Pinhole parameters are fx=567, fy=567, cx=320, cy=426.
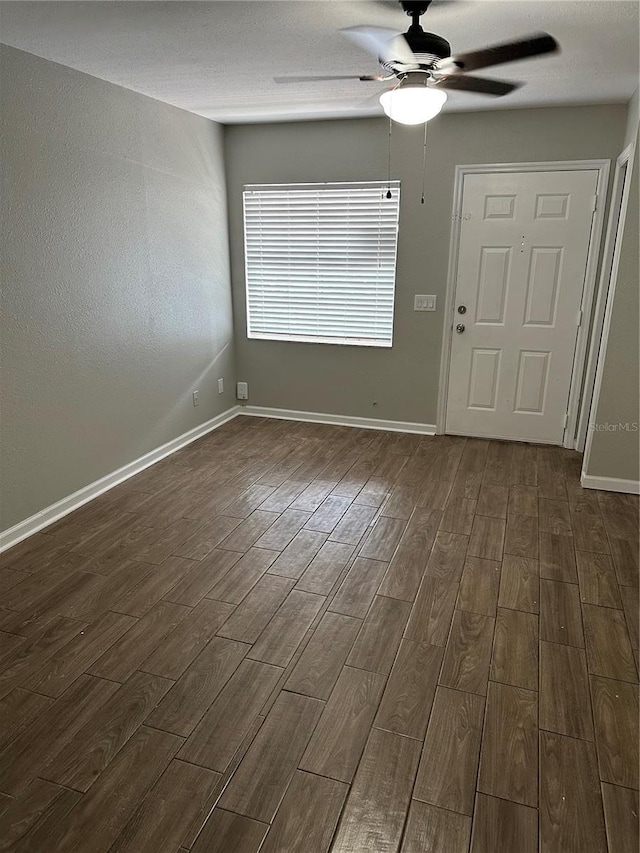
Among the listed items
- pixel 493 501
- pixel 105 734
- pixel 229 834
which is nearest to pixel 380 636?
pixel 229 834

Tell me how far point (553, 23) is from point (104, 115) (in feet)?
8.04

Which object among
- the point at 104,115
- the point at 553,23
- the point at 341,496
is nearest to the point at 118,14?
the point at 104,115

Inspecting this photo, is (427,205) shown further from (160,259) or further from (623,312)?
(160,259)

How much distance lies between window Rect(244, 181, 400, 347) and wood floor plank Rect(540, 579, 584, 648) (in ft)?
8.62

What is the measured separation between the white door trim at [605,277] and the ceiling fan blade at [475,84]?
50.6 inches

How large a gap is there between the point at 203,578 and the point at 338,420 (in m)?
2.58

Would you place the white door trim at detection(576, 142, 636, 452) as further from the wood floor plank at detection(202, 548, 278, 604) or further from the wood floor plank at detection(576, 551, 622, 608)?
the wood floor plank at detection(202, 548, 278, 604)

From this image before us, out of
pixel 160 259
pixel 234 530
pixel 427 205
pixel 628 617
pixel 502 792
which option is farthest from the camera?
pixel 427 205

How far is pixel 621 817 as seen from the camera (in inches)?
62.6

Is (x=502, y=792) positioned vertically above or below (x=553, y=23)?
below

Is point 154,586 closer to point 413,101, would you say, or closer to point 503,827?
point 503,827

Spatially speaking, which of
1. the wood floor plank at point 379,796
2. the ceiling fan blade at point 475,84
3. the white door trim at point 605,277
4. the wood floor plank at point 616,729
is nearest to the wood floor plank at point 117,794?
the wood floor plank at point 379,796

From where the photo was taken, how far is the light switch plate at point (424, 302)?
4532 mm

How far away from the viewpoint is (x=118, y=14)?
226cm
